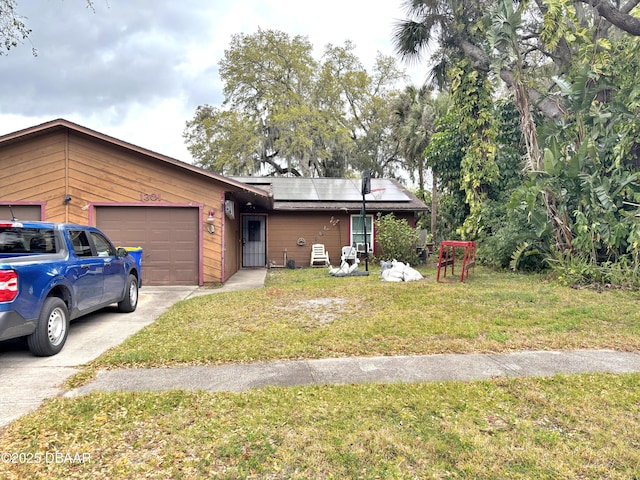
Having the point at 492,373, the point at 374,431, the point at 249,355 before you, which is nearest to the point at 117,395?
the point at 249,355

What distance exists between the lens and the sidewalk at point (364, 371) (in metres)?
3.42

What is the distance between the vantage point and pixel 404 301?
6.99 meters

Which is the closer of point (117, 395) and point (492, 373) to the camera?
point (117, 395)

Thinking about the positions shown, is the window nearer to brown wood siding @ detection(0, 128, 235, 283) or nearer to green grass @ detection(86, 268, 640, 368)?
green grass @ detection(86, 268, 640, 368)

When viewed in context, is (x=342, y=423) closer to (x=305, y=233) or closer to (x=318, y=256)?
(x=318, y=256)

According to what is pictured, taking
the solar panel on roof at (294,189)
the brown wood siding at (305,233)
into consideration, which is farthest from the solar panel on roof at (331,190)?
the brown wood siding at (305,233)

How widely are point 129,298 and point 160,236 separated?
3.54m

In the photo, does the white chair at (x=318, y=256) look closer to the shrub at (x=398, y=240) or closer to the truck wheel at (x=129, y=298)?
the shrub at (x=398, y=240)

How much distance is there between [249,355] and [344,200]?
36.4 feet

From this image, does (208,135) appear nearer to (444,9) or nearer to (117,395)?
(444,9)

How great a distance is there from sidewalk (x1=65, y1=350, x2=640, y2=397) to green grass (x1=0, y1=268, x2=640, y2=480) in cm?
19

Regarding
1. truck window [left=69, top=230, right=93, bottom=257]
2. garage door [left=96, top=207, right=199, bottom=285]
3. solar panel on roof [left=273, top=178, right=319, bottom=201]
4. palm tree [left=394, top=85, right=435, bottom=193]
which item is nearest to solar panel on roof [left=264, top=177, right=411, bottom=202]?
solar panel on roof [left=273, top=178, right=319, bottom=201]

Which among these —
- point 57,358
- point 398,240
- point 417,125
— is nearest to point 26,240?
point 57,358

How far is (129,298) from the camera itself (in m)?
6.59
